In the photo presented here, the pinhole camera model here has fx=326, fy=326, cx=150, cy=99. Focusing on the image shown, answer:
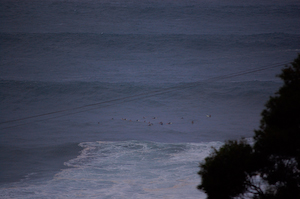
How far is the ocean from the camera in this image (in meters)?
14.1

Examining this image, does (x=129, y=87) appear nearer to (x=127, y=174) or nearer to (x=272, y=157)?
(x=127, y=174)

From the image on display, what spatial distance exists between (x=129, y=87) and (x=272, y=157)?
2619 centimetres

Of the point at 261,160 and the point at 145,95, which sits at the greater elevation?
the point at 261,160

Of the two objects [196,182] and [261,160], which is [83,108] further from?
[261,160]

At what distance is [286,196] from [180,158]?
1087 centimetres

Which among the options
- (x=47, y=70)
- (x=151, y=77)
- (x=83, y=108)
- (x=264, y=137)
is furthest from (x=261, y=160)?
(x=47, y=70)

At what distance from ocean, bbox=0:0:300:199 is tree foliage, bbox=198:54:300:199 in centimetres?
682

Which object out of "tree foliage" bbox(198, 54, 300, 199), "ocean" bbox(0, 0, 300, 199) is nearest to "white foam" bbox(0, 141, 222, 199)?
"ocean" bbox(0, 0, 300, 199)

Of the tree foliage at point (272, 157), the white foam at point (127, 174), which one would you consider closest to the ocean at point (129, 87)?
the white foam at point (127, 174)

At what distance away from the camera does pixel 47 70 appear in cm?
3462

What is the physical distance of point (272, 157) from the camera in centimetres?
503

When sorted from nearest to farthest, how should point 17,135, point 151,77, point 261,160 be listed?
point 261,160
point 17,135
point 151,77

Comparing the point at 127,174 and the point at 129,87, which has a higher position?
the point at 129,87

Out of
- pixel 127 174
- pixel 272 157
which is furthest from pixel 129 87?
pixel 272 157
